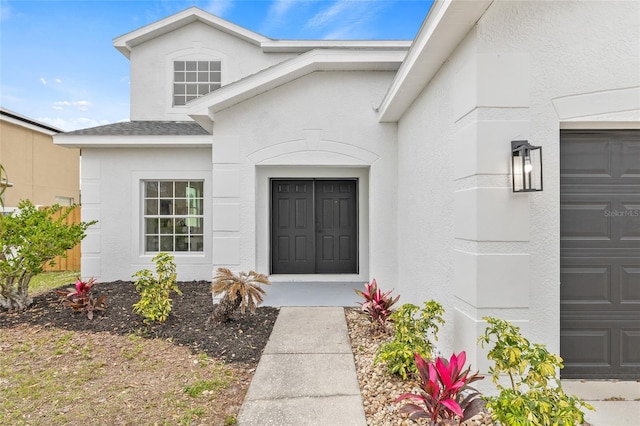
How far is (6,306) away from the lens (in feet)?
17.9

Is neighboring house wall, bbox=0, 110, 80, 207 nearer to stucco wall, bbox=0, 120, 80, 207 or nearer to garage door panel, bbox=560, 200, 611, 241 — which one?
stucco wall, bbox=0, 120, 80, 207

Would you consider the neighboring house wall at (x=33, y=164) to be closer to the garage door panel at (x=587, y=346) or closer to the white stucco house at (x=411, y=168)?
the white stucco house at (x=411, y=168)

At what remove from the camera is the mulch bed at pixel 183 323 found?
410 cm

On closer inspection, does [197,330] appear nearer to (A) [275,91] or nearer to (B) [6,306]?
(B) [6,306]

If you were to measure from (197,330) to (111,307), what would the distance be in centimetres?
202

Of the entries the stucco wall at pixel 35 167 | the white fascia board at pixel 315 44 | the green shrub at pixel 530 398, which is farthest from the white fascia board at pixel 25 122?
the green shrub at pixel 530 398

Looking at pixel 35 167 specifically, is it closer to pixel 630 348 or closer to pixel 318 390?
pixel 318 390

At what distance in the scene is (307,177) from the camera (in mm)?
6586

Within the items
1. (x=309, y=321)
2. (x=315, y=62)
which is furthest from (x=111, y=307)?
(x=315, y=62)

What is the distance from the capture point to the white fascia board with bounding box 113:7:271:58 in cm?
842

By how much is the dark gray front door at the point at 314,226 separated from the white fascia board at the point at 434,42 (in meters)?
2.79

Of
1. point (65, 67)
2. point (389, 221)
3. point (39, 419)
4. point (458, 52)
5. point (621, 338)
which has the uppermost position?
point (65, 67)

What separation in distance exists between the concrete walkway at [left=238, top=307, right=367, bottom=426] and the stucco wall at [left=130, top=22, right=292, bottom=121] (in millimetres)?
7054

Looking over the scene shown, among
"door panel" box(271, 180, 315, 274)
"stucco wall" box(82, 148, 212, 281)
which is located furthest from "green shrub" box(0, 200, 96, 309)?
"door panel" box(271, 180, 315, 274)
